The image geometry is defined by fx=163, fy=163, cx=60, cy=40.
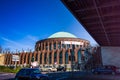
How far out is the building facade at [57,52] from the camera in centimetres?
7819

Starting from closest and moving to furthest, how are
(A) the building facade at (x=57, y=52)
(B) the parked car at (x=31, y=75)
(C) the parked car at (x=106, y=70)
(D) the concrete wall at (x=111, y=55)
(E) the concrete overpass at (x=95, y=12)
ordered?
(B) the parked car at (x=31, y=75) < (E) the concrete overpass at (x=95, y=12) < (C) the parked car at (x=106, y=70) < (D) the concrete wall at (x=111, y=55) < (A) the building facade at (x=57, y=52)

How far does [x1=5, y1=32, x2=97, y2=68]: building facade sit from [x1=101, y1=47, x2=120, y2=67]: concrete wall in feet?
102

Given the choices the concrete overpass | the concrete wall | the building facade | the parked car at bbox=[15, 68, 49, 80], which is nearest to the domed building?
the building facade

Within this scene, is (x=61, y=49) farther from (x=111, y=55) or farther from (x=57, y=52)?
(x=111, y=55)

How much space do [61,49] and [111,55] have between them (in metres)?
42.1

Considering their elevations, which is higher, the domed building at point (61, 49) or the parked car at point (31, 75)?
the domed building at point (61, 49)

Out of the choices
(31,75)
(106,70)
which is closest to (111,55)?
(106,70)

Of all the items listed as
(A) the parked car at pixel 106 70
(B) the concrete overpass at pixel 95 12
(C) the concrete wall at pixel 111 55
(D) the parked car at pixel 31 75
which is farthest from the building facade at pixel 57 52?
(D) the parked car at pixel 31 75

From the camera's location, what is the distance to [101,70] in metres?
34.8

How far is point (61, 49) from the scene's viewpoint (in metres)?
81.9

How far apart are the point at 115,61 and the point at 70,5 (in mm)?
29274

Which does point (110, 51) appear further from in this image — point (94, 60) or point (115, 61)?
point (94, 60)

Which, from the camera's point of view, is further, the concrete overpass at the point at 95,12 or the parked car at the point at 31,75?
the concrete overpass at the point at 95,12

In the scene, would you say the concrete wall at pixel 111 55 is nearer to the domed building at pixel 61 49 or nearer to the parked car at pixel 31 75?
the parked car at pixel 31 75
